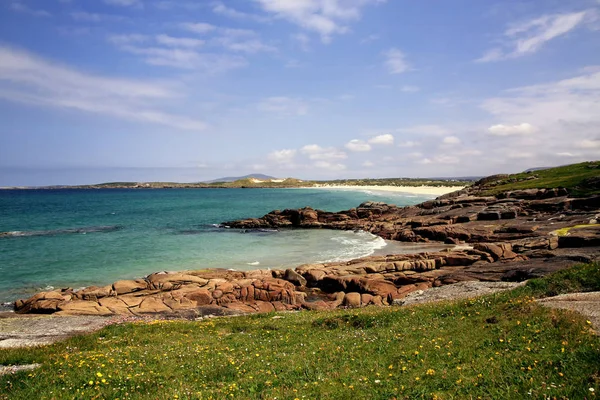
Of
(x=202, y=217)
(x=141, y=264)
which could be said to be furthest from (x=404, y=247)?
(x=202, y=217)

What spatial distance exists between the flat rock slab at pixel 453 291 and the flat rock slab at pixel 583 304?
10.3 meters

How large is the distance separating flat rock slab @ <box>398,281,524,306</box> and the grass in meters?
8.43

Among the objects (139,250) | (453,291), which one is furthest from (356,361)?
(139,250)

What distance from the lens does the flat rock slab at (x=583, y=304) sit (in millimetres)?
13383

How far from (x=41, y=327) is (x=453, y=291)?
3014cm

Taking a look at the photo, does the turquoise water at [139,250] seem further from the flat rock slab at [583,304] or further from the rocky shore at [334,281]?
the flat rock slab at [583,304]

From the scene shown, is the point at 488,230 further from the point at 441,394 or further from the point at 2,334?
the point at 2,334

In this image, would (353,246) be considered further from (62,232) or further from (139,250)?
(62,232)

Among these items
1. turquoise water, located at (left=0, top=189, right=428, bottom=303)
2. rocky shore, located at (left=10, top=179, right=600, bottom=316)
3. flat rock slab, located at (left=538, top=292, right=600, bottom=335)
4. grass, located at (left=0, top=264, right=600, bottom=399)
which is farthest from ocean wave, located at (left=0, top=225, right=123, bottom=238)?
flat rock slab, located at (left=538, top=292, right=600, bottom=335)

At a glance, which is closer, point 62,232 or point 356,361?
point 356,361

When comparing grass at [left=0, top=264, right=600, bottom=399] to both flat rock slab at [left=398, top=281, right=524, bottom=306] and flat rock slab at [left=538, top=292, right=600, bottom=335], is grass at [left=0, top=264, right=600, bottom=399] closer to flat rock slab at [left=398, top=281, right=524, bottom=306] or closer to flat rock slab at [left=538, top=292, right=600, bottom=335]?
flat rock slab at [left=538, top=292, right=600, bottom=335]

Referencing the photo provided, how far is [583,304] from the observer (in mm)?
15188

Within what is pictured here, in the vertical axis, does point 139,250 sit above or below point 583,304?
below

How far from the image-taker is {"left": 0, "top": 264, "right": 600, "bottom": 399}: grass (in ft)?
32.1
